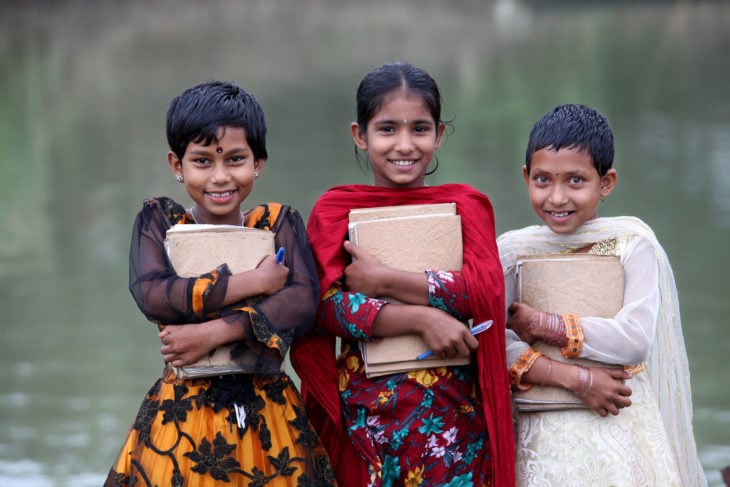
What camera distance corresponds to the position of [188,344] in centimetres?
209

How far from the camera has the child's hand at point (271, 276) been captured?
2129mm

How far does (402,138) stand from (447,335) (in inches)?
18.3

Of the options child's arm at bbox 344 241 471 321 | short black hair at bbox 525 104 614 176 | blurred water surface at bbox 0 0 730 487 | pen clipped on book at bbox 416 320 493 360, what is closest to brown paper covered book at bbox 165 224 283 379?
child's arm at bbox 344 241 471 321

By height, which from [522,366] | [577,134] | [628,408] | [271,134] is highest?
[577,134]

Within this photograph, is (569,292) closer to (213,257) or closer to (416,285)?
(416,285)

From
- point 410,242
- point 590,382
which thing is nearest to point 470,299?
point 410,242

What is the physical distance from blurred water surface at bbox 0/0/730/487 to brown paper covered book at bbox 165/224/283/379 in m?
2.19

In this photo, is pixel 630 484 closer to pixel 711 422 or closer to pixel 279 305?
pixel 279 305

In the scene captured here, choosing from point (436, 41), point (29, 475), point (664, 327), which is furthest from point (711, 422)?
point (436, 41)

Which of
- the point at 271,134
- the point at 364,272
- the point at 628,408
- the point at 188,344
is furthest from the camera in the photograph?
the point at 271,134

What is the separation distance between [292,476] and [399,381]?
305 millimetres

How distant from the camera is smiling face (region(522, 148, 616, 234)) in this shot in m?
2.31

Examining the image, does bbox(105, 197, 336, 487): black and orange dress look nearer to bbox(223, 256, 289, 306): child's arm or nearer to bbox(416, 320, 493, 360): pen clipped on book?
bbox(223, 256, 289, 306): child's arm

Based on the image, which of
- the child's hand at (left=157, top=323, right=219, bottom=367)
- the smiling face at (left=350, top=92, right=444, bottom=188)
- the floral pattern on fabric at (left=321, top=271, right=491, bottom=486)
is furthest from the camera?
the smiling face at (left=350, top=92, right=444, bottom=188)
